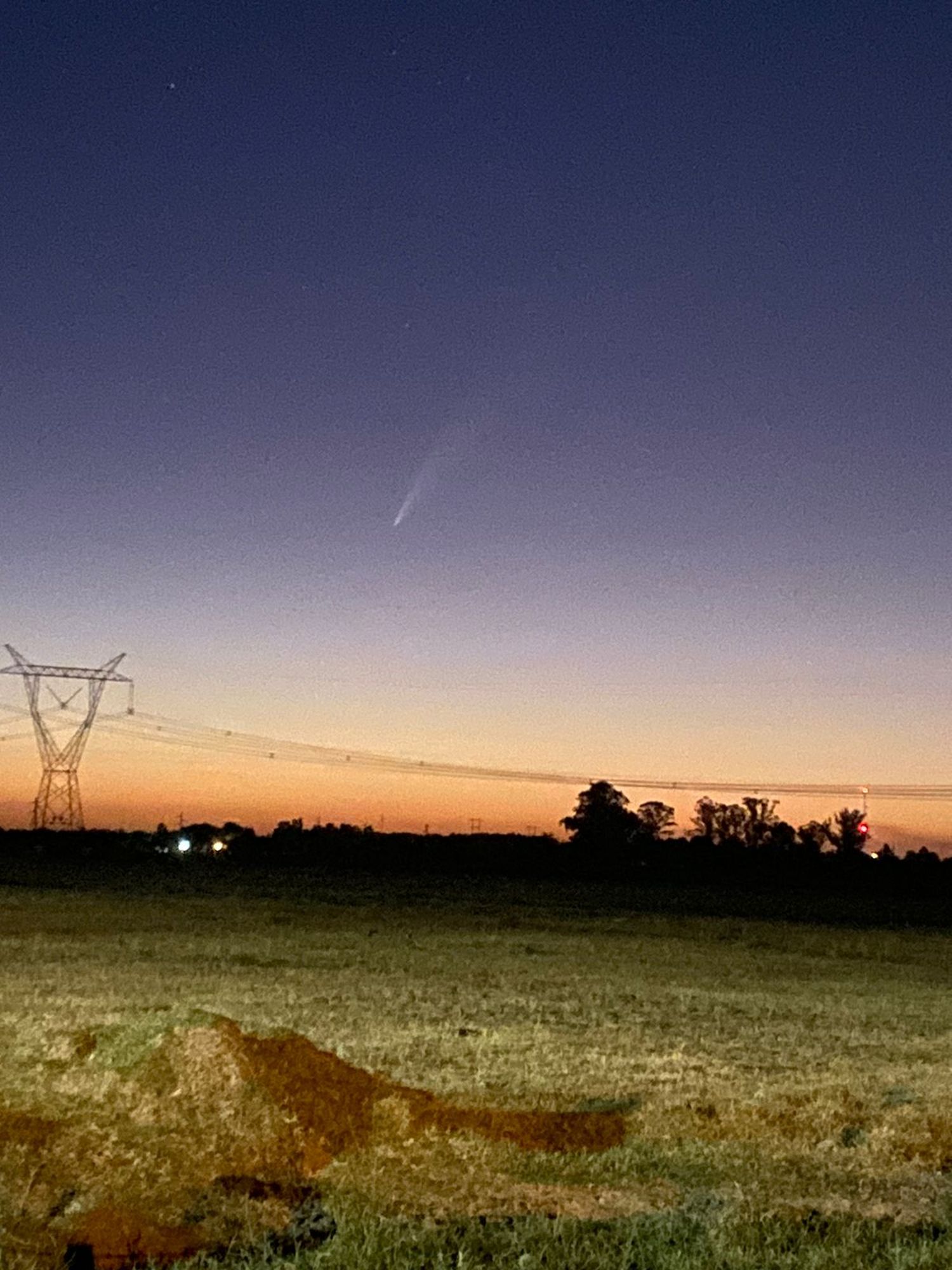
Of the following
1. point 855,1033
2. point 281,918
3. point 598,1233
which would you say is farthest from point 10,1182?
point 281,918

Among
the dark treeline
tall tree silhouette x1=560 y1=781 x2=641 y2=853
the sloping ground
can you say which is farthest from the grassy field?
tall tree silhouette x1=560 y1=781 x2=641 y2=853

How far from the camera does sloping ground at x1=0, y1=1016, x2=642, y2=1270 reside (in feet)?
29.5

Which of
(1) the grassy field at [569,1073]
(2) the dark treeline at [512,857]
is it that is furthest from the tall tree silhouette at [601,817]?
(1) the grassy field at [569,1073]

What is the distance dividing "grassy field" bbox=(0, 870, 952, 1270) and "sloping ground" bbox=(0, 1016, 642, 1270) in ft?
0.25

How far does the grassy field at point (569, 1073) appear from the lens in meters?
8.94

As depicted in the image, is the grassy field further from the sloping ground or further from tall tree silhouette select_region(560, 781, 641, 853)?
tall tree silhouette select_region(560, 781, 641, 853)

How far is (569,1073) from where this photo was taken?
1558 centimetres

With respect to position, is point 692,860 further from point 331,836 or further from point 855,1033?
point 855,1033

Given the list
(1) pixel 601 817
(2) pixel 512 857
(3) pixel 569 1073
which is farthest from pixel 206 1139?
(1) pixel 601 817

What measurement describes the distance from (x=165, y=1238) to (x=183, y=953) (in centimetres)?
2193

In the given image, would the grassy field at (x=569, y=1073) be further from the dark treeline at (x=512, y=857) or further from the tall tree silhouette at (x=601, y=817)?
the tall tree silhouette at (x=601, y=817)

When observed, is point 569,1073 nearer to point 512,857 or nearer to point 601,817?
point 512,857

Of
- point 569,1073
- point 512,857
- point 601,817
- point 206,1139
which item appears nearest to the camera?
point 206,1139

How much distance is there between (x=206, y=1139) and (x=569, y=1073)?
528 cm
